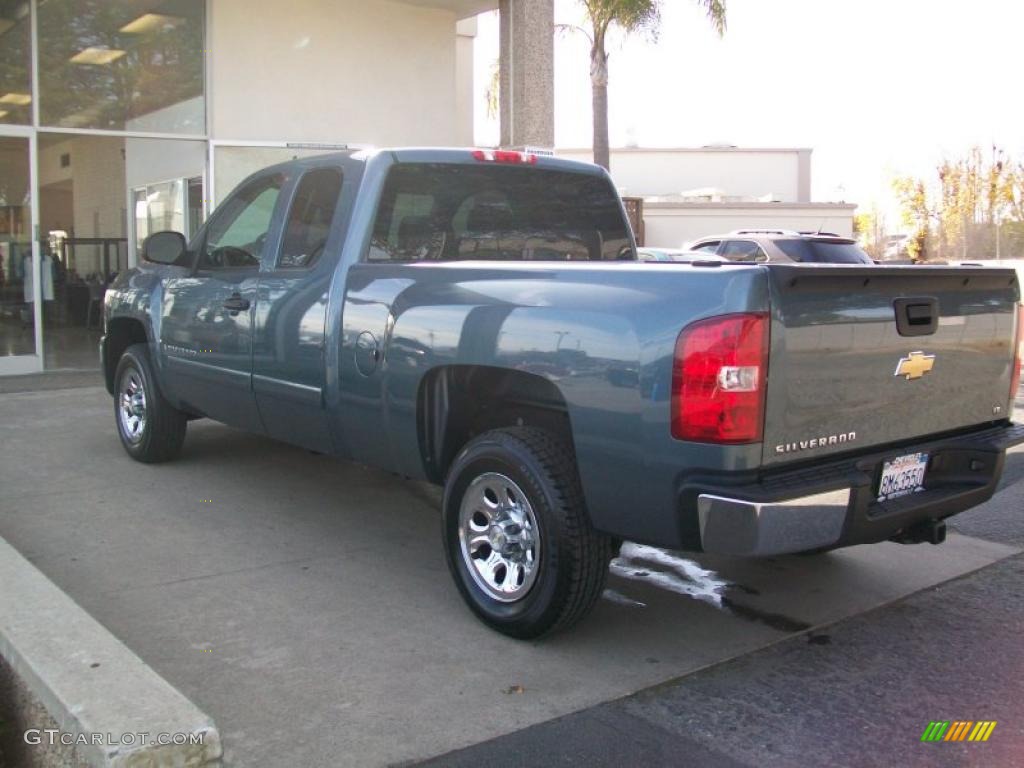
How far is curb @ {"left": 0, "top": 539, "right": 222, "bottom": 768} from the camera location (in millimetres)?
2650

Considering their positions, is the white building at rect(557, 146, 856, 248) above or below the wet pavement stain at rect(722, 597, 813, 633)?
above

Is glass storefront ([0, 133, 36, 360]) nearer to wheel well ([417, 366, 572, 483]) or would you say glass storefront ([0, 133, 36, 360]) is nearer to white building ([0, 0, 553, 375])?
white building ([0, 0, 553, 375])

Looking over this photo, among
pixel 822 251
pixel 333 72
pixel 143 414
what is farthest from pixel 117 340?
pixel 822 251

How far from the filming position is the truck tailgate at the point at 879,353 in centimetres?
346

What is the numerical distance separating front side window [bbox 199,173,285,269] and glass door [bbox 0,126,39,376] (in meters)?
6.40

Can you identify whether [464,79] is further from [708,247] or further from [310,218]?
[310,218]

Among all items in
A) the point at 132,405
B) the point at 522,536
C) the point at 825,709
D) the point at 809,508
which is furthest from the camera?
the point at 132,405

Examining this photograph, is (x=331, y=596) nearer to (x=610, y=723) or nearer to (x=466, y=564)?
(x=466, y=564)

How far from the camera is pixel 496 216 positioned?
540 centimetres

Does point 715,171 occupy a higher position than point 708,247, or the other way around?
point 715,171

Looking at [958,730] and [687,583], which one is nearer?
[958,730]

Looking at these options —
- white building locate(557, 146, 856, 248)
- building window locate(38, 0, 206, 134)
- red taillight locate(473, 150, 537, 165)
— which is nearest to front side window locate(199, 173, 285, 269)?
red taillight locate(473, 150, 537, 165)

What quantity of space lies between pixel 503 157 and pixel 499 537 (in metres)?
2.23

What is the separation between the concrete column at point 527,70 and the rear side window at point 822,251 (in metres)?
3.57
